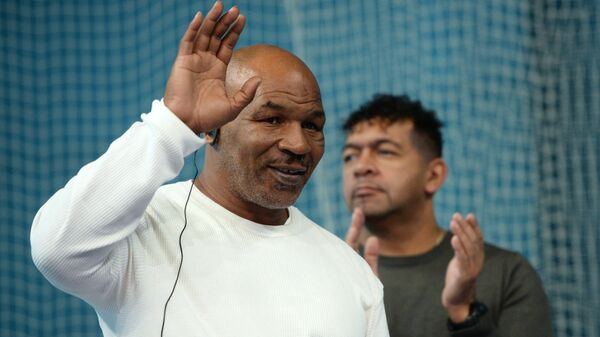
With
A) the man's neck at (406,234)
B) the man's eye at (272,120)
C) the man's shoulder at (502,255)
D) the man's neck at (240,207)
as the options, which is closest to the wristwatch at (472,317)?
the man's shoulder at (502,255)

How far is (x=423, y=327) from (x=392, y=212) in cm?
41

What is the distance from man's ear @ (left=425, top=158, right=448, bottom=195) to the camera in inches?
112

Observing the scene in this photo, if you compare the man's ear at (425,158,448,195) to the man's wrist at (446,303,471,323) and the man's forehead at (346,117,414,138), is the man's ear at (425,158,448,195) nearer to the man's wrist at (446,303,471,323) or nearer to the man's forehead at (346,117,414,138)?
the man's forehead at (346,117,414,138)

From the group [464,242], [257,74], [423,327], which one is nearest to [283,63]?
[257,74]

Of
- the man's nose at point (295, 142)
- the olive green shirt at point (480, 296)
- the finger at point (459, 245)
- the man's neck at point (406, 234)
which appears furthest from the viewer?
the man's neck at point (406, 234)

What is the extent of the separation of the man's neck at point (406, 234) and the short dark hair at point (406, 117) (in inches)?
10.6

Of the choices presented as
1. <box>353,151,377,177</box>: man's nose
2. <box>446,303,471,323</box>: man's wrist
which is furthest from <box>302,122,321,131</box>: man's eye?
<box>353,151,377,177</box>: man's nose

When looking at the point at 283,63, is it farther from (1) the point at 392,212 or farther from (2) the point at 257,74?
(1) the point at 392,212

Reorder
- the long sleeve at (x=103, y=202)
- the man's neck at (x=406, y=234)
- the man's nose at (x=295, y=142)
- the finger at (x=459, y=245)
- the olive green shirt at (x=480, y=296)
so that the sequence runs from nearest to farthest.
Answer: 1. the long sleeve at (x=103, y=202)
2. the man's nose at (x=295, y=142)
3. the finger at (x=459, y=245)
4. the olive green shirt at (x=480, y=296)
5. the man's neck at (x=406, y=234)

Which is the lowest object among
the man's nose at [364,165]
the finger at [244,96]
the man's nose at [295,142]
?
the man's nose at [364,165]

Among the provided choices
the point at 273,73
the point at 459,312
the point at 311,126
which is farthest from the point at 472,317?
the point at 273,73

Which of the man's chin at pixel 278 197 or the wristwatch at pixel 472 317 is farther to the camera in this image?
the wristwatch at pixel 472 317

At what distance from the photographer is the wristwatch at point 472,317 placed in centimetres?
231

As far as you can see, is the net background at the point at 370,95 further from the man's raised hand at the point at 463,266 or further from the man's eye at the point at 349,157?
the man's raised hand at the point at 463,266
